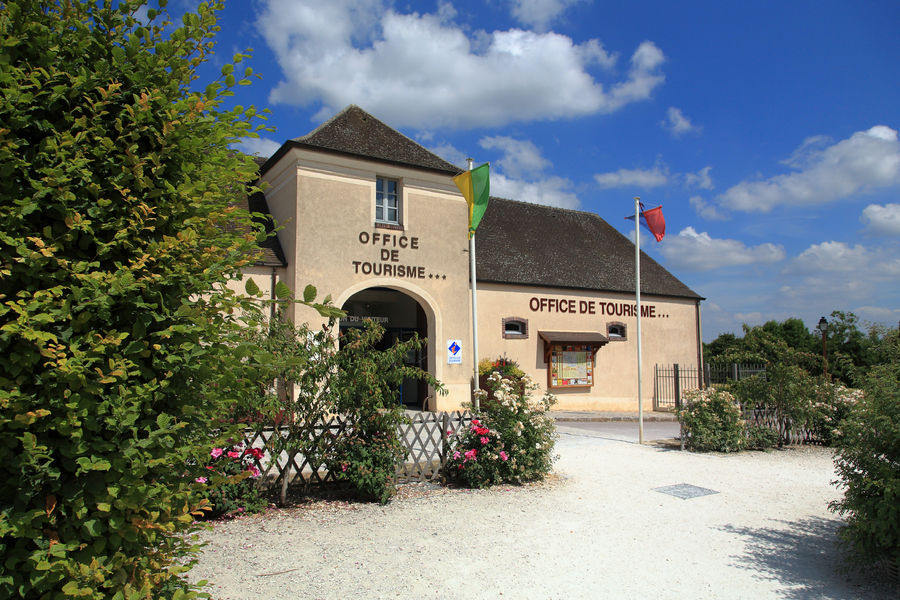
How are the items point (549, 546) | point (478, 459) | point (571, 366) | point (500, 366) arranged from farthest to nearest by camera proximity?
point (571, 366) < point (500, 366) < point (478, 459) < point (549, 546)

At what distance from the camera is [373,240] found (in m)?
16.3

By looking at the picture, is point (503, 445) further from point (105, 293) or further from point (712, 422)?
point (105, 293)

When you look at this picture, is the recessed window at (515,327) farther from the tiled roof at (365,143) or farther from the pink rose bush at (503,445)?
the pink rose bush at (503,445)

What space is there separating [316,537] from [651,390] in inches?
789

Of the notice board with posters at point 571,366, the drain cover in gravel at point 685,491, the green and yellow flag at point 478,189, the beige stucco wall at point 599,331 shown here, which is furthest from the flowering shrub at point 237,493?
the notice board with posters at point 571,366

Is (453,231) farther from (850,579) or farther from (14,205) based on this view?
(14,205)

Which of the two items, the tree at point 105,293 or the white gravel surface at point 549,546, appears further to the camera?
the white gravel surface at point 549,546

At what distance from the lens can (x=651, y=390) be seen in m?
23.5

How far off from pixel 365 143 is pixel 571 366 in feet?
35.2

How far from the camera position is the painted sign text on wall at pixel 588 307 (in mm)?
20941

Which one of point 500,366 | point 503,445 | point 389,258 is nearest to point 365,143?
point 389,258

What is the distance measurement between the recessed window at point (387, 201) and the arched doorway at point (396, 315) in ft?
9.79

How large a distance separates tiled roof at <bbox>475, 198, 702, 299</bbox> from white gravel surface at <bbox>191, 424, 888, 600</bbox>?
41.4ft

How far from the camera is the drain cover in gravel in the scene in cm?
798
